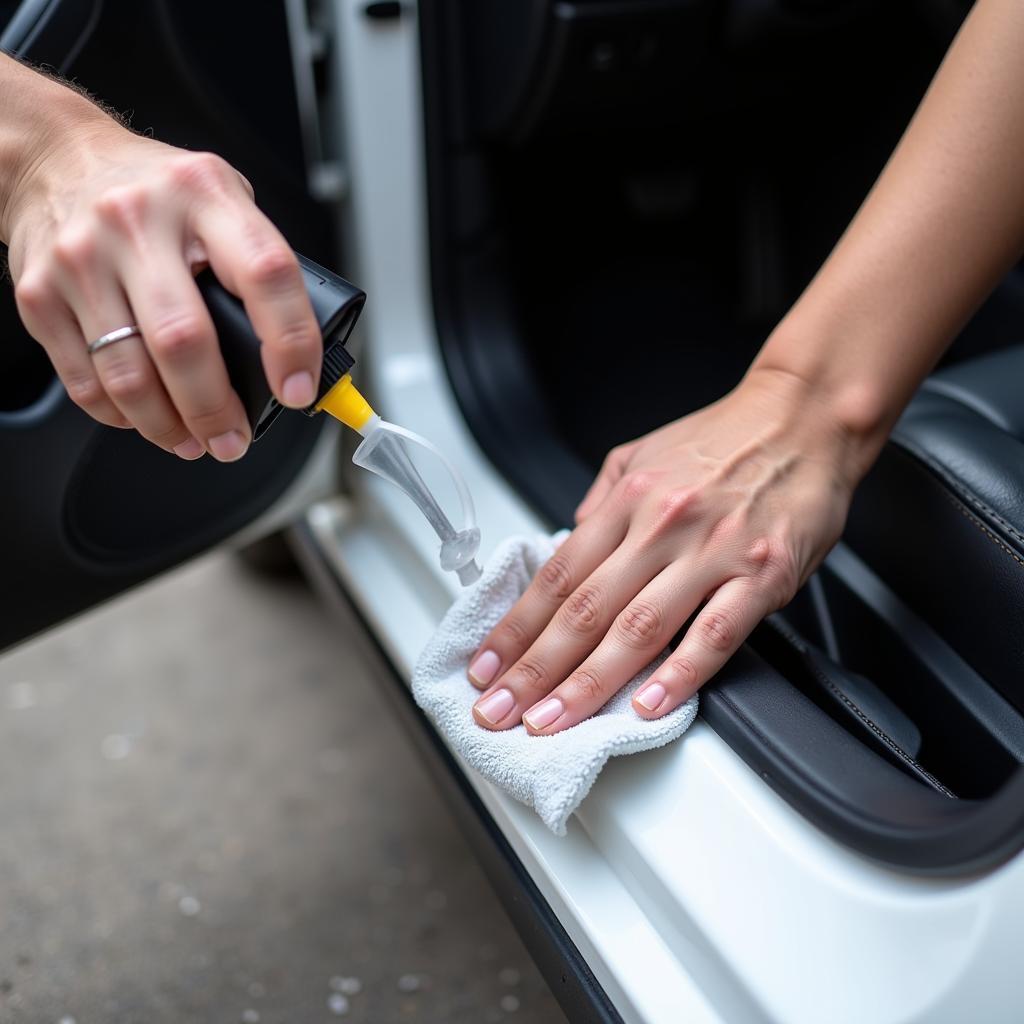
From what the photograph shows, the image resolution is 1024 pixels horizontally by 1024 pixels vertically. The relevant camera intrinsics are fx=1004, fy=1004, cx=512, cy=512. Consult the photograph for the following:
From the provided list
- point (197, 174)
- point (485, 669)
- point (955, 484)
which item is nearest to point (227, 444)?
point (197, 174)

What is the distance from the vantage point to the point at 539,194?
1200 millimetres

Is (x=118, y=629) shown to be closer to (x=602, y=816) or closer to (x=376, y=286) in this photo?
(x=376, y=286)

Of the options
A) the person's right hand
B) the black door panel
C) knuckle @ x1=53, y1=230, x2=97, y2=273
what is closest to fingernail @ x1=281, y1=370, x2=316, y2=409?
the person's right hand

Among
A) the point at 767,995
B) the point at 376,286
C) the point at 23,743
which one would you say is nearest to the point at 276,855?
the point at 23,743

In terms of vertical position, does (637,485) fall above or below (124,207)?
below

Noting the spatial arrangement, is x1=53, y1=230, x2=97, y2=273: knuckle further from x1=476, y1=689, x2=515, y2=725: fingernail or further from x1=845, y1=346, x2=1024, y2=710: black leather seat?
x1=845, y1=346, x2=1024, y2=710: black leather seat

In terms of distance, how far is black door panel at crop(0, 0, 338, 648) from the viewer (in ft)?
2.31

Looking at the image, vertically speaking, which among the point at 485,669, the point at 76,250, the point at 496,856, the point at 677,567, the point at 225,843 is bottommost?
the point at 225,843

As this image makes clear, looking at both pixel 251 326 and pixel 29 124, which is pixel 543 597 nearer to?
pixel 251 326

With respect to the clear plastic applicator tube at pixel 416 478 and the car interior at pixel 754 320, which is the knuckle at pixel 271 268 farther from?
the car interior at pixel 754 320

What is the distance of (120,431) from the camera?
743 millimetres

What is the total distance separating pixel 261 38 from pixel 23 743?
848 millimetres

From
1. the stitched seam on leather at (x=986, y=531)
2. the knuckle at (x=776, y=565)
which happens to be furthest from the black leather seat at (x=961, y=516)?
the knuckle at (x=776, y=565)

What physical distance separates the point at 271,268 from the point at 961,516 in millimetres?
450
